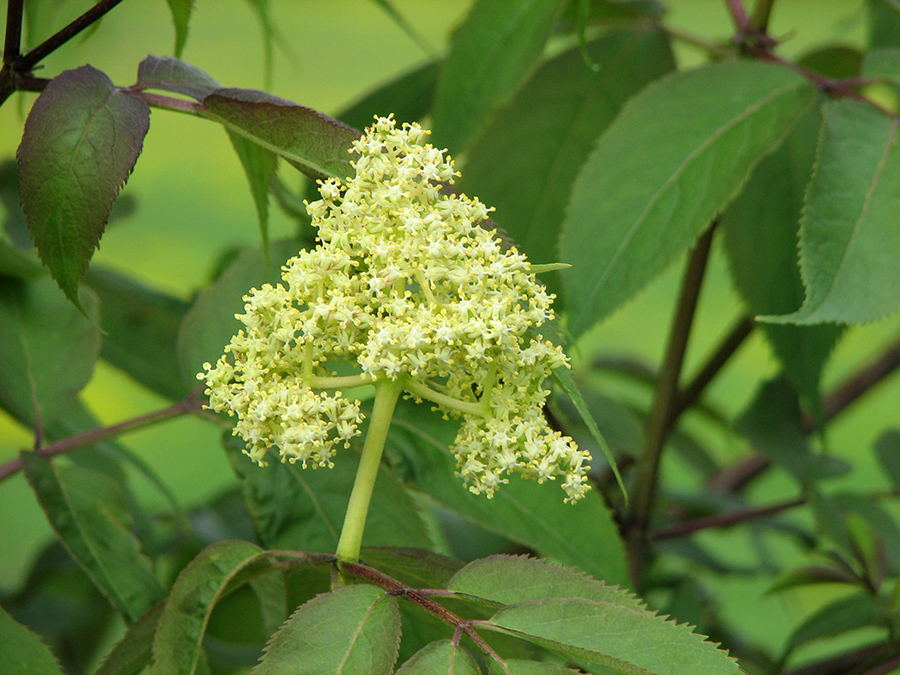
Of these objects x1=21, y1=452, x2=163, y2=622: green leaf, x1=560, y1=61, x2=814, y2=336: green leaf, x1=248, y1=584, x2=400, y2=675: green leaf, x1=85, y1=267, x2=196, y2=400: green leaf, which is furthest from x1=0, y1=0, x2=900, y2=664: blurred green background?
x1=248, y1=584, x2=400, y2=675: green leaf

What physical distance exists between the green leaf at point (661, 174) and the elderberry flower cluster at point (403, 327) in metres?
0.16

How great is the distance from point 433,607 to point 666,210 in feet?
0.92

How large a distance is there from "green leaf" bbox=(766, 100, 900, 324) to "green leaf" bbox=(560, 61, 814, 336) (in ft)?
0.12

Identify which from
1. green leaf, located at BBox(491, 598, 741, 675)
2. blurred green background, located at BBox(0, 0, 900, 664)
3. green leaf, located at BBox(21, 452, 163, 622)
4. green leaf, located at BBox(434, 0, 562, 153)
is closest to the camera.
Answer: green leaf, located at BBox(491, 598, 741, 675)

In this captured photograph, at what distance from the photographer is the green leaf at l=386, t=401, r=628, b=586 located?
1.49ft

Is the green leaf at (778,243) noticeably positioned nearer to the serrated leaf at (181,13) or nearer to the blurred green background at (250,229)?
the serrated leaf at (181,13)

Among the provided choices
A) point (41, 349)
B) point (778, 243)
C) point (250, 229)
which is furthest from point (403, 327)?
point (250, 229)

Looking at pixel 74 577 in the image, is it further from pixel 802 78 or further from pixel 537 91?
pixel 802 78

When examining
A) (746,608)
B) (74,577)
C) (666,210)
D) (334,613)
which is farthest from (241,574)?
(746,608)

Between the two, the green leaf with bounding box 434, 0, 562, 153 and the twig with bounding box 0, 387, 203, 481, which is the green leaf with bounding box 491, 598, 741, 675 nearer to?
the twig with bounding box 0, 387, 203, 481

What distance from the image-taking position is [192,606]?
332 mm

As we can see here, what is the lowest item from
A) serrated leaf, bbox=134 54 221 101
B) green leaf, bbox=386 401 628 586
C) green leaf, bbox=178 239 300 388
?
green leaf, bbox=386 401 628 586

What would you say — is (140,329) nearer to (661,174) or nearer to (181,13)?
(181,13)

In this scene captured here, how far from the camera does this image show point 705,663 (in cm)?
30
